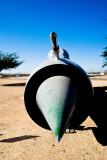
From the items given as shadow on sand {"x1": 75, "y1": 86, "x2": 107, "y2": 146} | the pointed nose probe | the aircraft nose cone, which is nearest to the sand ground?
shadow on sand {"x1": 75, "y1": 86, "x2": 107, "y2": 146}

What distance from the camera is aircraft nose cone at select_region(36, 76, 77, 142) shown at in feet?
5.07

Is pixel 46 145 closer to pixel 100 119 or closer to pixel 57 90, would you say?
pixel 57 90

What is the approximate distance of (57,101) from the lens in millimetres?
1660

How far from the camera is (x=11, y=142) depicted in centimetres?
283

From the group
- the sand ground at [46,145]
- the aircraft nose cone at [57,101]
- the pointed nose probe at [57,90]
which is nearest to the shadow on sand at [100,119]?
the sand ground at [46,145]

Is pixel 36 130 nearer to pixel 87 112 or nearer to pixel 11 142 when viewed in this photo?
pixel 11 142

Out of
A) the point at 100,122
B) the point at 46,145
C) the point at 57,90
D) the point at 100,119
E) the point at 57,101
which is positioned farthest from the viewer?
the point at 100,119

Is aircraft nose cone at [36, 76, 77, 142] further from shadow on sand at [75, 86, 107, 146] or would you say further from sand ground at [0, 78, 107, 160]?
sand ground at [0, 78, 107, 160]

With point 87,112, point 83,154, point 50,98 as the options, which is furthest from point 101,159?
point 50,98

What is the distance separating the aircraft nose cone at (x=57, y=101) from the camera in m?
1.54

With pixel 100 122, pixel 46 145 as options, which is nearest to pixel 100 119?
pixel 100 122

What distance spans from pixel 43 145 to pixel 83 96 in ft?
5.18

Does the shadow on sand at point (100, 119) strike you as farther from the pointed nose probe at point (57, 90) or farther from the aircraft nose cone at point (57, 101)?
the aircraft nose cone at point (57, 101)

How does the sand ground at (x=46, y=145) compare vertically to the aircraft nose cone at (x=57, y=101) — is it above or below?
below
